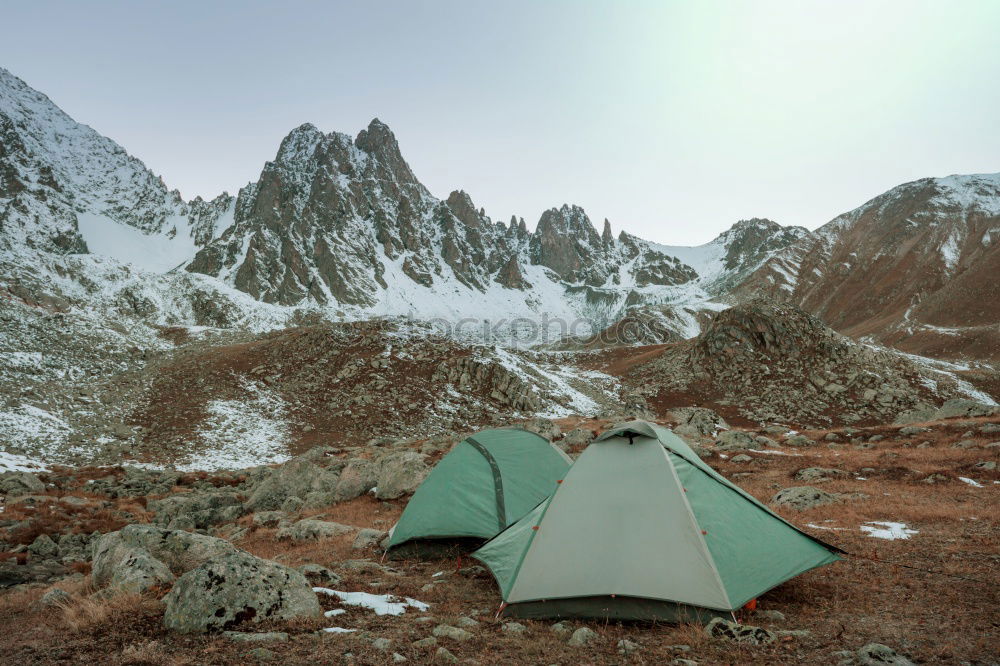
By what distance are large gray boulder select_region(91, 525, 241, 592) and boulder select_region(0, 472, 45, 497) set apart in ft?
54.7

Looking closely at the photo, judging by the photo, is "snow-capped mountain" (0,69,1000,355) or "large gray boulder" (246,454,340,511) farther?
"snow-capped mountain" (0,69,1000,355)

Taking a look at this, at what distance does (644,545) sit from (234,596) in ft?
19.6

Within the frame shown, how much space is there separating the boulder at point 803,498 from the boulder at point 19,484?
29.1m

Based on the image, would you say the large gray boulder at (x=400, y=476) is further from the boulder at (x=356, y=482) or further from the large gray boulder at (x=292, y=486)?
the large gray boulder at (x=292, y=486)

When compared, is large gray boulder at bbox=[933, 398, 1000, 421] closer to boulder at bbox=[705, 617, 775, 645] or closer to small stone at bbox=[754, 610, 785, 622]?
small stone at bbox=[754, 610, 785, 622]

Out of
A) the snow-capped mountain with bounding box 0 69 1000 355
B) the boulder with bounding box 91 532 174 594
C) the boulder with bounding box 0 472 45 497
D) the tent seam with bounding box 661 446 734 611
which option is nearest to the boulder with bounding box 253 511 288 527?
the boulder with bounding box 91 532 174 594

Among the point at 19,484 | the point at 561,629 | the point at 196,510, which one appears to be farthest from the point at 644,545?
the point at 19,484

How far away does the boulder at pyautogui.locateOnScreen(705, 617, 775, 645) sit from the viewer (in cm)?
623

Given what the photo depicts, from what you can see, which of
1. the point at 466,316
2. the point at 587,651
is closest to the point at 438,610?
the point at 587,651

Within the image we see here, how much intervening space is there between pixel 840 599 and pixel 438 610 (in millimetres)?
6291

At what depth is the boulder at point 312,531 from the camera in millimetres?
14312

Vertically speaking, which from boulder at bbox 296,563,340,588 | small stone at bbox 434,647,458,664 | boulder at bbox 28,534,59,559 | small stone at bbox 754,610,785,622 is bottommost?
boulder at bbox 28,534,59,559

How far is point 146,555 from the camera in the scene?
28.9 feet

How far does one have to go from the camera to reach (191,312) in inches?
3489
